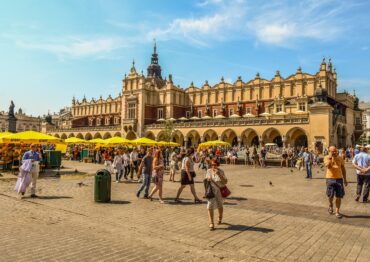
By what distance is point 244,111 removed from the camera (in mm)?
52406

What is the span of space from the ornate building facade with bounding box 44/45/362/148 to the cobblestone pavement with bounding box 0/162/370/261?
28.0m

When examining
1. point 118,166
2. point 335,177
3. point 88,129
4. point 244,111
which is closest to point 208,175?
point 335,177

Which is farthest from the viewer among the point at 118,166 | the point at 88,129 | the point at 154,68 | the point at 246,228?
the point at 154,68

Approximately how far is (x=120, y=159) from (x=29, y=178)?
4973 millimetres

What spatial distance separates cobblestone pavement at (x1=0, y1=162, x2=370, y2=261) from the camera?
16.9ft

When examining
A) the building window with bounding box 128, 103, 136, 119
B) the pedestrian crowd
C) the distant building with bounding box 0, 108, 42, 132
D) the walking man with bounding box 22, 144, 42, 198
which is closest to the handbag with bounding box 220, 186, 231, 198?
the pedestrian crowd

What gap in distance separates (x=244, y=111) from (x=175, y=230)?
1863 inches

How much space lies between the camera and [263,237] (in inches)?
240

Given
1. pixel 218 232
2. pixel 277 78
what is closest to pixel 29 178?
pixel 218 232

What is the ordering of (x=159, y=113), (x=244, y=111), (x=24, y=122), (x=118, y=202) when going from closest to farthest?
(x=118, y=202) < (x=244, y=111) < (x=159, y=113) < (x=24, y=122)

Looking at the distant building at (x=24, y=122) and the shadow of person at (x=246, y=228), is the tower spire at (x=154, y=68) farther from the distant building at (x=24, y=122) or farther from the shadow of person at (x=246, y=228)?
the shadow of person at (x=246, y=228)

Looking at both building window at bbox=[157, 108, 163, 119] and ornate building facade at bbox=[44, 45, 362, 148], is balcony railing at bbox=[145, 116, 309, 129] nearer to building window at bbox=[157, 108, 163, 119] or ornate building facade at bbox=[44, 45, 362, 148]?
ornate building facade at bbox=[44, 45, 362, 148]

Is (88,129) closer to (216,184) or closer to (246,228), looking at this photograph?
(216,184)

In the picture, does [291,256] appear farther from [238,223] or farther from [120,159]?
[120,159]
